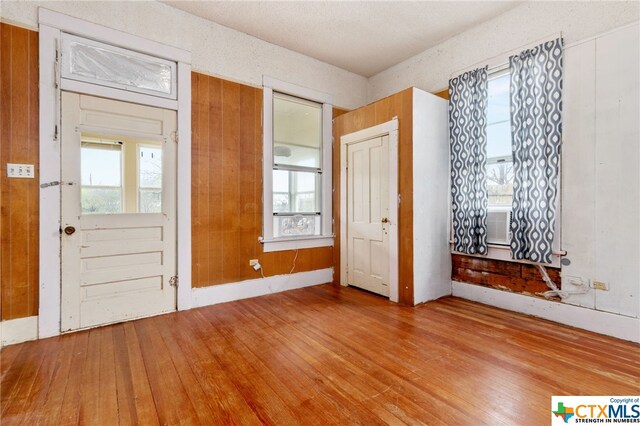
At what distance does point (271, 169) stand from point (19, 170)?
2.44 meters

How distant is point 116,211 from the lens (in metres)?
3.03

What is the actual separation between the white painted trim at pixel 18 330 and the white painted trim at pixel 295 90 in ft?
11.4

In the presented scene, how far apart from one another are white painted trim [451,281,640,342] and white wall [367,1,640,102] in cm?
260

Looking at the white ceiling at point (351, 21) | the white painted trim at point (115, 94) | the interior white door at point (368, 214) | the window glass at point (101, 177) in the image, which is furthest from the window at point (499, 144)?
the window glass at point (101, 177)

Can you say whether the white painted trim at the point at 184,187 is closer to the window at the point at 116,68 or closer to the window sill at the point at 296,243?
the window at the point at 116,68

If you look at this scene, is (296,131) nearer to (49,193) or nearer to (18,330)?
(49,193)

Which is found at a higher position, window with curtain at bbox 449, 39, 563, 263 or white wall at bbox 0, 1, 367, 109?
→ white wall at bbox 0, 1, 367, 109

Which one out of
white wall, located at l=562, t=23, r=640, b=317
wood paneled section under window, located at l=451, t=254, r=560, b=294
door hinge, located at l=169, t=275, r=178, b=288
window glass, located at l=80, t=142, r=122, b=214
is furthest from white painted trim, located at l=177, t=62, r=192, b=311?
white wall, located at l=562, t=23, r=640, b=317

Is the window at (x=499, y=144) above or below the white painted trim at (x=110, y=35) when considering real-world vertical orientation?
below

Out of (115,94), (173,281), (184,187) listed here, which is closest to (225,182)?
(184,187)

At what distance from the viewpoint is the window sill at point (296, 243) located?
4.06 m

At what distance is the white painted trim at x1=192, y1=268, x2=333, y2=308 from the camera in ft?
11.6

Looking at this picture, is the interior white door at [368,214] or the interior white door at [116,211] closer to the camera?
the interior white door at [116,211]

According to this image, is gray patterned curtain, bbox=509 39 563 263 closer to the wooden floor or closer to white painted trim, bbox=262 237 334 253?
the wooden floor
